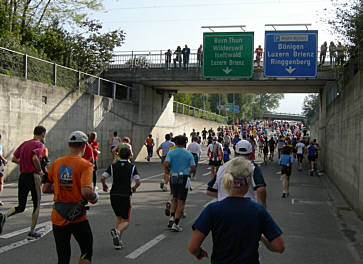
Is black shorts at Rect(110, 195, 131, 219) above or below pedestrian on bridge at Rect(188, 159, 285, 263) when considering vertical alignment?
below

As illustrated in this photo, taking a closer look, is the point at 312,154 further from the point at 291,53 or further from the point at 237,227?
the point at 237,227

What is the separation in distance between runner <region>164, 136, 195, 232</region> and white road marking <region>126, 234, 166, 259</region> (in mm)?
653

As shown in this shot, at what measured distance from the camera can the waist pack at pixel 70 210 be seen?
4.43 m

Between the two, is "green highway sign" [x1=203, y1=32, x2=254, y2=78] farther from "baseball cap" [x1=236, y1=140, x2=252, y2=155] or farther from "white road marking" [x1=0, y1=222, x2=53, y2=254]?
"baseball cap" [x1=236, y1=140, x2=252, y2=155]

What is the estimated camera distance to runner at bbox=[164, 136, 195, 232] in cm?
813

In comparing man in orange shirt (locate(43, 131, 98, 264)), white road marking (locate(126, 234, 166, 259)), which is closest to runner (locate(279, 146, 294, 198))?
white road marking (locate(126, 234, 166, 259))

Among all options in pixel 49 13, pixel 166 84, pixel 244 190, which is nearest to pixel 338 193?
pixel 244 190

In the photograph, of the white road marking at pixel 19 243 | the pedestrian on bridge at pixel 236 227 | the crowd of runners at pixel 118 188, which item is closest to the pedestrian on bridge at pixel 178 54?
the crowd of runners at pixel 118 188

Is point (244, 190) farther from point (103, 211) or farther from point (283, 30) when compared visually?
point (283, 30)

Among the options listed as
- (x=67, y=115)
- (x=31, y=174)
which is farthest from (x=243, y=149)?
(x=67, y=115)

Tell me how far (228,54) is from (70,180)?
19.6 meters

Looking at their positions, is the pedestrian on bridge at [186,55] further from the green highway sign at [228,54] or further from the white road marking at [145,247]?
the white road marking at [145,247]

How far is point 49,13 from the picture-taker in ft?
83.5

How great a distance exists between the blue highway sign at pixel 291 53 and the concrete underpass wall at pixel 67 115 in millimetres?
8764
